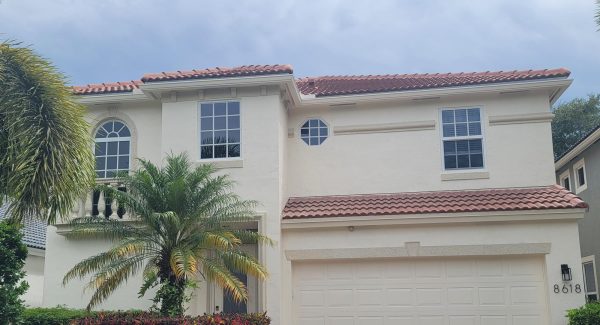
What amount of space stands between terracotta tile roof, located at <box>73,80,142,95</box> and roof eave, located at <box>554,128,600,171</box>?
12636 mm

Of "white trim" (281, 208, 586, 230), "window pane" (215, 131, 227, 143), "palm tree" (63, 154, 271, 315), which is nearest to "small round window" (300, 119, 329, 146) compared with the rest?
"window pane" (215, 131, 227, 143)

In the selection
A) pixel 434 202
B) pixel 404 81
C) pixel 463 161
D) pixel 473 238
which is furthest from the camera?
pixel 404 81

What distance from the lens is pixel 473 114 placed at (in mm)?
17156

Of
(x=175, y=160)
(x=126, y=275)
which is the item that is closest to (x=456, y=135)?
(x=175, y=160)

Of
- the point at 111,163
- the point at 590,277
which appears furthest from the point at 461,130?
the point at 111,163

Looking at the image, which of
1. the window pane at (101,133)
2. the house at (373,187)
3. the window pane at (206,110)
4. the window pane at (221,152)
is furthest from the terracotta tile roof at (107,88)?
the window pane at (221,152)

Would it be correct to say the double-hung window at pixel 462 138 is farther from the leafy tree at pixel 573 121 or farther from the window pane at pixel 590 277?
the leafy tree at pixel 573 121

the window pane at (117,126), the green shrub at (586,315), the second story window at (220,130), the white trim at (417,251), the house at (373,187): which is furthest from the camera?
the window pane at (117,126)

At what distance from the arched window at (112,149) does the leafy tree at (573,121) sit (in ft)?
75.7

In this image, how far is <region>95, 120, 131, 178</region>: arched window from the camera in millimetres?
17203

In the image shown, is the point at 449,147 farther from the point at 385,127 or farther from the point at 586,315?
the point at 586,315

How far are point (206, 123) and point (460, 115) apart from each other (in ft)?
21.8

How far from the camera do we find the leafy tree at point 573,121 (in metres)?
32.6

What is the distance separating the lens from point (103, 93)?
1706cm
